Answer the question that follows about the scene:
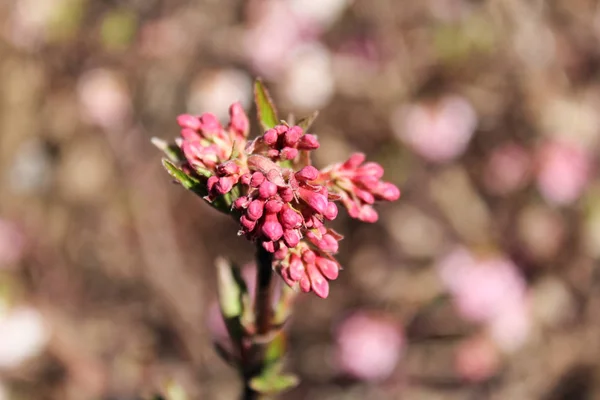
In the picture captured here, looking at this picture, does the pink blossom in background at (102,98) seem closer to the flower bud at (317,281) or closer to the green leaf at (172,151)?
the green leaf at (172,151)

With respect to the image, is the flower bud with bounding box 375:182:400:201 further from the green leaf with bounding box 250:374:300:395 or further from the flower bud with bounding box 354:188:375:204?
the green leaf with bounding box 250:374:300:395

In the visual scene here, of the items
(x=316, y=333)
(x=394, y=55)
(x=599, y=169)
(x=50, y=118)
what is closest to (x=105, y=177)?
(x=50, y=118)

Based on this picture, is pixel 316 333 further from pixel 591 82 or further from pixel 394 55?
pixel 591 82

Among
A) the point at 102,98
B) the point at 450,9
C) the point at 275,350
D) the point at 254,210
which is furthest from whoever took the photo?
the point at 450,9

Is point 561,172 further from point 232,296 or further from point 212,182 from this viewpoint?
point 212,182

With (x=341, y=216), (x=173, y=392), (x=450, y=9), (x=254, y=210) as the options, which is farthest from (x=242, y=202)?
(x=450, y=9)

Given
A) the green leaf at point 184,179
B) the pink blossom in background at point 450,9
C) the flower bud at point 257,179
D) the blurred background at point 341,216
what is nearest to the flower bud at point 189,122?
the green leaf at point 184,179

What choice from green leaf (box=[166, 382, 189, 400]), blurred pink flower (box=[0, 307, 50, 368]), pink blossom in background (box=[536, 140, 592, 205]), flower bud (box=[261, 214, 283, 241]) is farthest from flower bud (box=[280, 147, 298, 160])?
pink blossom in background (box=[536, 140, 592, 205])
